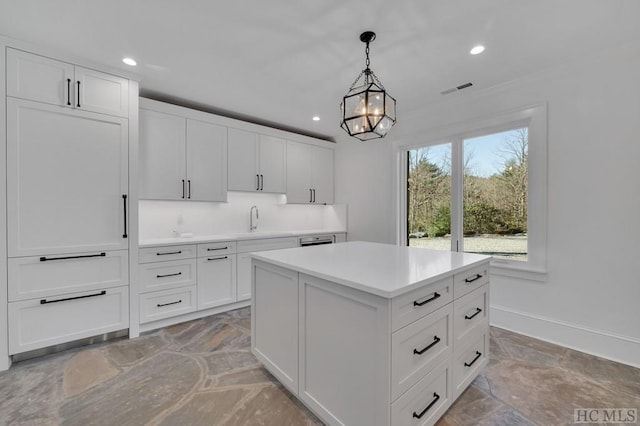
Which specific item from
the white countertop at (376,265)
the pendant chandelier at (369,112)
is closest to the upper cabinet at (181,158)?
the white countertop at (376,265)

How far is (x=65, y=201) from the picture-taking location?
2.35 metres

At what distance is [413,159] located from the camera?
3.90 metres

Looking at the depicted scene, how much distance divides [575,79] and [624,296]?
193 centimetres

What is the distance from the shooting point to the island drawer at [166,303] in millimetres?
2789

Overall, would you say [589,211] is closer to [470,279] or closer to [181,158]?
[470,279]

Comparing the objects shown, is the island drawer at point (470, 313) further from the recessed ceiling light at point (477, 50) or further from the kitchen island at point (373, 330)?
the recessed ceiling light at point (477, 50)

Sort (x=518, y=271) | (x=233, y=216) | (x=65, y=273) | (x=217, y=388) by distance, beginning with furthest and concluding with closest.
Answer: (x=233, y=216)
(x=518, y=271)
(x=65, y=273)
(x=217, y=388)

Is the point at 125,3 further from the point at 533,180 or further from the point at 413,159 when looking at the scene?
the point at 533,180

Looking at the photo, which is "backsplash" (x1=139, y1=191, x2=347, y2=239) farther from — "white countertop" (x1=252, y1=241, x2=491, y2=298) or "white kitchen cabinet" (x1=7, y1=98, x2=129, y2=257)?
"white countertop" (x1=252, y1=241, x2=491, y2=298)

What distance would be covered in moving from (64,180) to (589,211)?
461cm

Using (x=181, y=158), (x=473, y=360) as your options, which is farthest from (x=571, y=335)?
(x=181, y=158)

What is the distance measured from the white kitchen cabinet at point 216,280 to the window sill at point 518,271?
305 centimetres

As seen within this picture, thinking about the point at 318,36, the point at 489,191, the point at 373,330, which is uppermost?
the point at 318,36

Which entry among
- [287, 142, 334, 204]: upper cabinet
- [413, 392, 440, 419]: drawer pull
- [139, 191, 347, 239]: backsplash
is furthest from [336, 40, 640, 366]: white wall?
[139, 191, 347, 239]: backsplash
